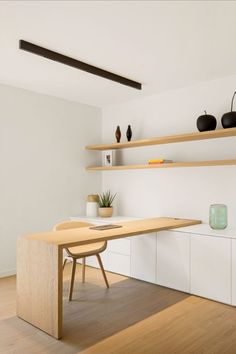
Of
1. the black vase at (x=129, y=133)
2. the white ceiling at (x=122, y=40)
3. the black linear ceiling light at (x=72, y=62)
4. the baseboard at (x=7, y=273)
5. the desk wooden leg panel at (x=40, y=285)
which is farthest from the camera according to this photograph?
the black vase at (x=129, y=133)

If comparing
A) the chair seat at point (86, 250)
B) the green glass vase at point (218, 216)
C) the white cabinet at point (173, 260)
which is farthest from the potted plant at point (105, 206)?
the green glass vase at point (218, 216)

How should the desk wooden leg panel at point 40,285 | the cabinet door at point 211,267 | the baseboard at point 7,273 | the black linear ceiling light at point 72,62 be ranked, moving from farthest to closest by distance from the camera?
the baseboard at point 7,273
the cabinet door at point 211,267
the black linear ceiling light at point 72,62
the desk wooden leg panel at point 40,285

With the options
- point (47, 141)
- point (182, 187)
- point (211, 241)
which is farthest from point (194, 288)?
point (47, 141)

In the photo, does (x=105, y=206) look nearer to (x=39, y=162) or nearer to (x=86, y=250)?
(x=39, y=162)

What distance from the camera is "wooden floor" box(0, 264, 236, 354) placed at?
205 cm

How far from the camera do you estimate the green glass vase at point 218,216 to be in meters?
3.16

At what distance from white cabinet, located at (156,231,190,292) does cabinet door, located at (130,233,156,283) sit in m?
0.07

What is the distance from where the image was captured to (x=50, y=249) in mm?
2205

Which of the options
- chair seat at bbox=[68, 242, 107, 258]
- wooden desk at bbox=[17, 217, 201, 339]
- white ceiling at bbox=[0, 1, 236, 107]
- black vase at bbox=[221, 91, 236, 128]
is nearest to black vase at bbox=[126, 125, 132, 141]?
white ceiling at bbox=[0, 1, 236, 107]

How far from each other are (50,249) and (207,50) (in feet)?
6.92

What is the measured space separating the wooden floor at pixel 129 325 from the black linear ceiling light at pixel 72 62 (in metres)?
2.20

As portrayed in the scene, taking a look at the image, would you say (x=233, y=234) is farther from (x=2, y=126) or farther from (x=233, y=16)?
(x=2, y=126)

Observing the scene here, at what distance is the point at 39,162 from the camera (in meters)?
3.94

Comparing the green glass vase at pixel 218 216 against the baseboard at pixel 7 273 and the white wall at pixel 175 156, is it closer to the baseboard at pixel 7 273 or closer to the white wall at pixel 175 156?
the white wall at pixel 175 156
